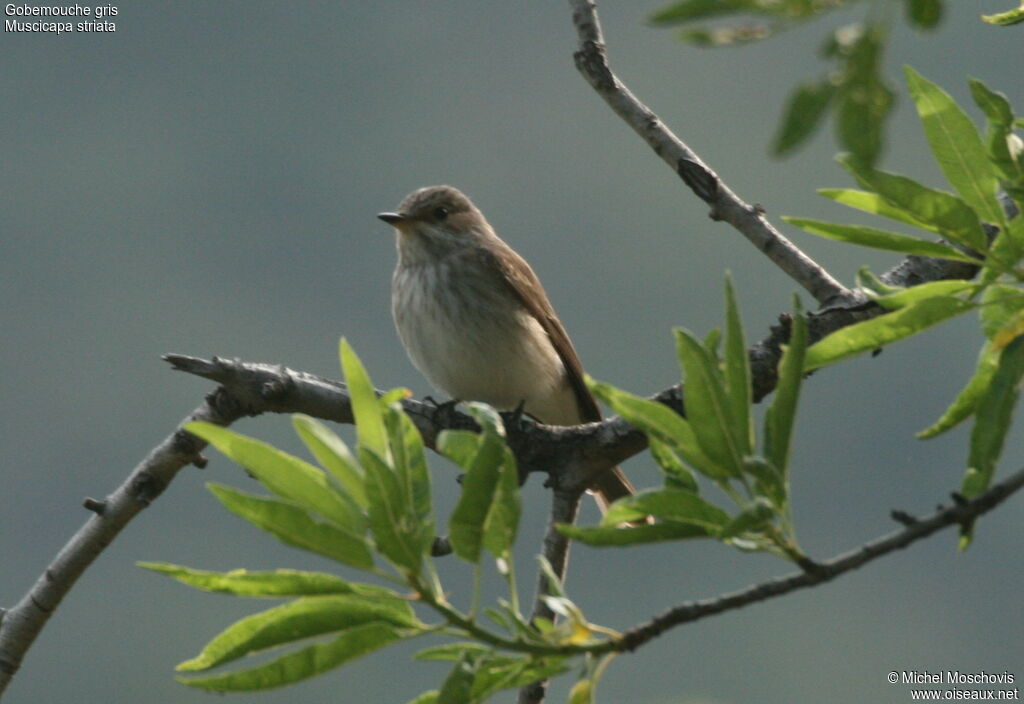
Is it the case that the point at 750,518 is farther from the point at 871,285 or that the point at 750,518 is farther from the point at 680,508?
the point at 871,285

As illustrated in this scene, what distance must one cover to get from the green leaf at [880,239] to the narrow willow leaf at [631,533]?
46 centimetres

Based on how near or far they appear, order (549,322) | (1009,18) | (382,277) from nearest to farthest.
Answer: (1009,18), (549,322), (382,277)

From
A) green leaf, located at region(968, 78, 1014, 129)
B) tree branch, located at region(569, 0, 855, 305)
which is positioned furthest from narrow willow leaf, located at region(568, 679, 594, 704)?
tree branch, located at region(569, 0, 855, 305)

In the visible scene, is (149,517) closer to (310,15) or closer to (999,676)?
(310,15)

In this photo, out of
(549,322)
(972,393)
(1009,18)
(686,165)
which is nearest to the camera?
(972,393)

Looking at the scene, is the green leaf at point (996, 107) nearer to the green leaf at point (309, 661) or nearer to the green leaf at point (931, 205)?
the green leaf at point (931, 205)

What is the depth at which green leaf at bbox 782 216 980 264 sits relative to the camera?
2088 mm

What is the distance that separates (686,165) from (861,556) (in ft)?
7.85

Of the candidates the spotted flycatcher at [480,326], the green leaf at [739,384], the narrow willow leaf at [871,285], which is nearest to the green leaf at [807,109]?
the green leaf at [739,384]

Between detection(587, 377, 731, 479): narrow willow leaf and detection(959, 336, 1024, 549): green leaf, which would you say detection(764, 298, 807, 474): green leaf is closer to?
detection(587, 377, 731, 479): narrow willow leaf

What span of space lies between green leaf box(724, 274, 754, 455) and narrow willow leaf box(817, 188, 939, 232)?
0.33m

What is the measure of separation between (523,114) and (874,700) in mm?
74145

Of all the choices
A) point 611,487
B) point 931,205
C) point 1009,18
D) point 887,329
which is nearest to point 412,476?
point 887,329

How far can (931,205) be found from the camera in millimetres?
2084
